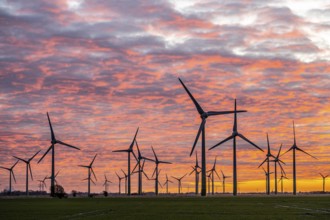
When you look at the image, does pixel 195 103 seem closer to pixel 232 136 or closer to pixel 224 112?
pixel 224 112

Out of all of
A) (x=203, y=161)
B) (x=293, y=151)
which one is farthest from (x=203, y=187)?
(x=293, y=151)

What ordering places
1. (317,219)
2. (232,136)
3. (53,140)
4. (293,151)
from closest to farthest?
(317,219)
(232,136)
(53,140)
(293,151)

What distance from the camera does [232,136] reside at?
14650 cm

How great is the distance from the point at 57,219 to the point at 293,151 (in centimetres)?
17557

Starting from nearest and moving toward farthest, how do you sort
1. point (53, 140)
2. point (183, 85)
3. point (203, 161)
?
1. point (203, 161)
2. point (183, 85)
3. point (53, 140)

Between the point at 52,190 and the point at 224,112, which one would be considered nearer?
the point at 224,112

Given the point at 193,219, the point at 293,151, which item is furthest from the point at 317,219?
the point at 293,151

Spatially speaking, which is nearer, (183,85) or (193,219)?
(193,219)

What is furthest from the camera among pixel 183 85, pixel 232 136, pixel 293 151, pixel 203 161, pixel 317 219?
pixel 293 151

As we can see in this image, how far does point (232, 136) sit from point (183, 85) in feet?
104

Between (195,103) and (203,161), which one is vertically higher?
(195,103)

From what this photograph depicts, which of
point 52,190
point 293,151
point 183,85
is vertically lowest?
point 52,190

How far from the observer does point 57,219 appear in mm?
31953

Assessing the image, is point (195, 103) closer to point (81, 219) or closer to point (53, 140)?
point (53, 140)
